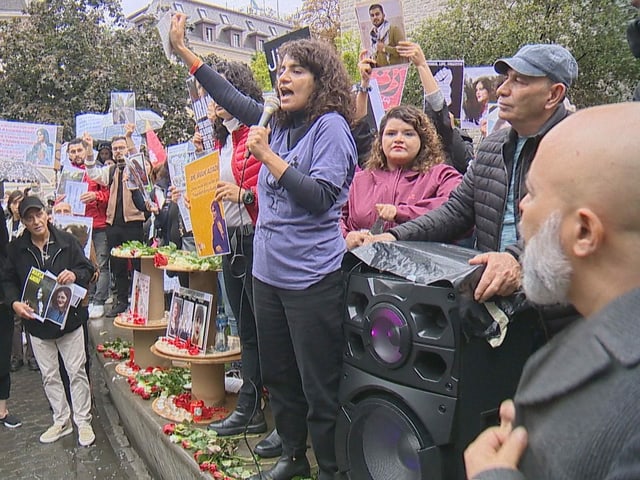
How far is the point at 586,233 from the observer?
92cm

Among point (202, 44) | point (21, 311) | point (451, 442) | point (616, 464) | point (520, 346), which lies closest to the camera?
point (616, 464)

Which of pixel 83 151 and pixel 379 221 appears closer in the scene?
pixel 379 221

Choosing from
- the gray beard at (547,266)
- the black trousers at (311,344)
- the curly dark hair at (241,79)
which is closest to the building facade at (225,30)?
the curly dark hair at (241,79)

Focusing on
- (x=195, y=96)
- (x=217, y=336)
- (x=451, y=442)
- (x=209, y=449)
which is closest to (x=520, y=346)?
(x=451, y=442)

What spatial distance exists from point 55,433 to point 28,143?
351cm

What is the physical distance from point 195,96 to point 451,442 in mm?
2824

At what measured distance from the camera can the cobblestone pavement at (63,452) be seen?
379 cm

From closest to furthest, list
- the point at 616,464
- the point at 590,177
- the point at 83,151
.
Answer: the point at 616,464, the point at 590,177, the point at 83,151

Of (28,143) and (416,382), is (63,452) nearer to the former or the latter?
(416,382)

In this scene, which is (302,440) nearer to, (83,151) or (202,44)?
(83,151)

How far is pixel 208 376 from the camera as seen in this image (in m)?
3.68

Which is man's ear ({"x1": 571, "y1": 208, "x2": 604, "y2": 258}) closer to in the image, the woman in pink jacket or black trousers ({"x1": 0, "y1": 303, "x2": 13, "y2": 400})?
the woman in pink jacket

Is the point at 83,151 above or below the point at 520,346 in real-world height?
above

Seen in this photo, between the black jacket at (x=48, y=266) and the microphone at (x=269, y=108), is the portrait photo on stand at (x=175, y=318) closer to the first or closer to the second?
the black jacket at (x=48, y=266)
